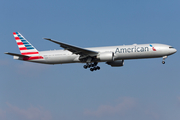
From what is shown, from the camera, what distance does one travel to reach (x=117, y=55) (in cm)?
4650

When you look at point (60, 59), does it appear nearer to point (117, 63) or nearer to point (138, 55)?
point (117, 63)

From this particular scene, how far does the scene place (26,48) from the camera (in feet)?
172

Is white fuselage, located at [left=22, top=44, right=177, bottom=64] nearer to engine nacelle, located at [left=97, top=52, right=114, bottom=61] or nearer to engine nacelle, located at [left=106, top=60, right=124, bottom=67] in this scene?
engine nacelle, located at [left=97, top=52, right=114, bottom=61]

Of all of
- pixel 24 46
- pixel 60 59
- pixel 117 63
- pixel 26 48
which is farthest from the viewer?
pixel 24 46

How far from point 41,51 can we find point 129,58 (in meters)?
15.2

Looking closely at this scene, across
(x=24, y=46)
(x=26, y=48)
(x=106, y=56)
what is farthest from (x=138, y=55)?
(x=24, y=46)

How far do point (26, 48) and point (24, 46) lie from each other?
66cm

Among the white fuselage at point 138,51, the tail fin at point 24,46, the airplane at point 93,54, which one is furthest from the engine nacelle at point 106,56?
the tail fin at point 24,46

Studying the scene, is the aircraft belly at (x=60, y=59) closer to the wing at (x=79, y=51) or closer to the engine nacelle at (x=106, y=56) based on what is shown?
the wing at (x=79, y=51)

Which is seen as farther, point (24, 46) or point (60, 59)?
point (24, 46)

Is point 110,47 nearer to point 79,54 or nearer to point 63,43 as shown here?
point 79,54

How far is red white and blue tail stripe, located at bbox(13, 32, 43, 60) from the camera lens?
50.8 meters

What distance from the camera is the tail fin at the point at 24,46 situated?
51459 mm

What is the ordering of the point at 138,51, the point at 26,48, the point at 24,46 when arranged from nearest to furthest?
1. the point at 138,51
2. the point at 26,48
3. the point at 24,46
